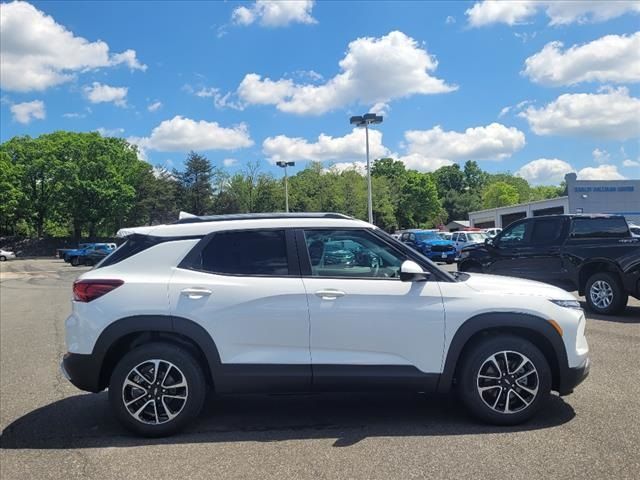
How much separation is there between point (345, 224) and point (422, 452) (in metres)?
1.91

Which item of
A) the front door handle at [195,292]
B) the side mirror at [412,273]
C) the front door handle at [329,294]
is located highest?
the side mirror at [412,273]

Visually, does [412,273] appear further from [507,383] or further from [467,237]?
[467,237]

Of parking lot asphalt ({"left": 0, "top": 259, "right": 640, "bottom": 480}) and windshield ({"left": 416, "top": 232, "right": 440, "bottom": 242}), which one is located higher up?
windshield ({"left": 416, "top": 232, "right": 440, "bottom": 242})

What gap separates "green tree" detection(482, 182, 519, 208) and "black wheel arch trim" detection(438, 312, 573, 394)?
11106 cm

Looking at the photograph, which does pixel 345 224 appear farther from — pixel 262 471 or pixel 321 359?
pixel 262 471

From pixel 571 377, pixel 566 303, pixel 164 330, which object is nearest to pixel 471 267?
pixel 566 303

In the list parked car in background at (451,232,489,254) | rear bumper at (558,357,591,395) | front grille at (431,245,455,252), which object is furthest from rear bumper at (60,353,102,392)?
parked car in background at (451,232,489,254)

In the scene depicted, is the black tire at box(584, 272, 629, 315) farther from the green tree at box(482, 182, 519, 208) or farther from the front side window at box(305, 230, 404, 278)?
the green tree at box(482, 182, 519, 208)

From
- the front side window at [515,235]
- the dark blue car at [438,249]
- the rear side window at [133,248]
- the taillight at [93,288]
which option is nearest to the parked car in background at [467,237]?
the dark blue car at [438,249]

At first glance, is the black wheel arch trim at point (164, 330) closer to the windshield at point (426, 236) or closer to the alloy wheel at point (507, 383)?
the alloy wheel at point (507, 383)

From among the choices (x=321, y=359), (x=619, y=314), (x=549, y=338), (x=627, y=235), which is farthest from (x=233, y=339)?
(x=627, y=235)

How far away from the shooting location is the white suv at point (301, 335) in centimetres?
455

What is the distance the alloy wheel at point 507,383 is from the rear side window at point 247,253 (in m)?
1.84

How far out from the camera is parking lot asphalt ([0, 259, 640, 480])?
12.9 feet
